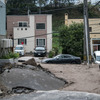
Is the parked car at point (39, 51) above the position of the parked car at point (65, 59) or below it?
above

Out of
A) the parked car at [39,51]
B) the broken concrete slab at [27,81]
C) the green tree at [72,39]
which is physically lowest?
the broken concrete slab at [27,81]

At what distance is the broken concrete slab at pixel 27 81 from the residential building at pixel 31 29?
3147 cm

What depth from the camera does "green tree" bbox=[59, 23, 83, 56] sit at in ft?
119

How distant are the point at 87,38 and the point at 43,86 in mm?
13884

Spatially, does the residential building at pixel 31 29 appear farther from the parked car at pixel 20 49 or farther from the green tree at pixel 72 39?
the green tree at pixel 72 39

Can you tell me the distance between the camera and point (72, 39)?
36.3 m

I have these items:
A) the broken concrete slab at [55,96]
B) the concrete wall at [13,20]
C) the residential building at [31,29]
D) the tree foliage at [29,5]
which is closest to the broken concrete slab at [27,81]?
the broken concrete slab at [55,96]

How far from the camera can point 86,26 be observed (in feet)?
84.0

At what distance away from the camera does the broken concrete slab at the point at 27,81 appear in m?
12.3

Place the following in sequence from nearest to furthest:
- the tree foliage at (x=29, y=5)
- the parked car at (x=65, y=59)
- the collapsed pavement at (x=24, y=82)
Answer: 1. the collapsed pavement at (x=24, y=82)
2. the parked car at (x=65, y=59)
3. the tree foliage at (x=29, y=5)

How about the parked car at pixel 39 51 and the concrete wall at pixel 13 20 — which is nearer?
the parked car at pixel 39 51

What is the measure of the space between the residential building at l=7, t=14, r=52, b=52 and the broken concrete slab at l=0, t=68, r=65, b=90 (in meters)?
31.5

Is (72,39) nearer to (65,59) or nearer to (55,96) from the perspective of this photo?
(65,59)

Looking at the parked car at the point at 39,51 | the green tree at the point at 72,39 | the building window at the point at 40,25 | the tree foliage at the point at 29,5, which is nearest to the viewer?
the green tree at the point at 72,39
